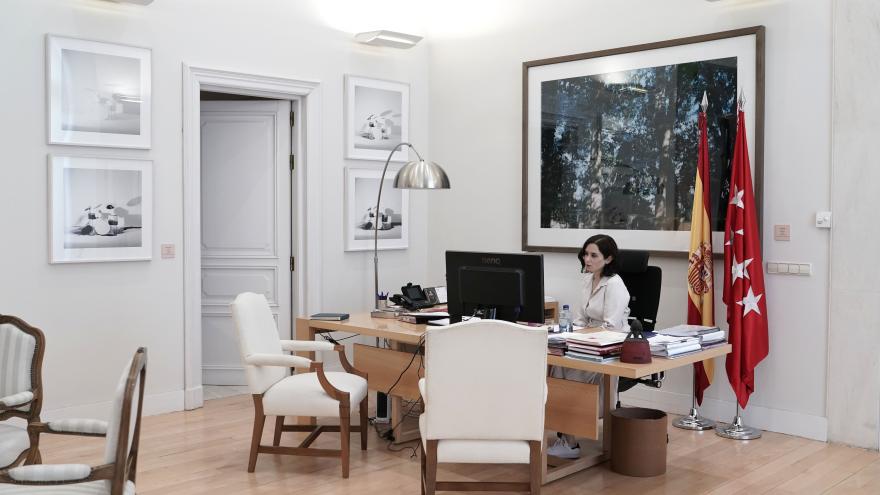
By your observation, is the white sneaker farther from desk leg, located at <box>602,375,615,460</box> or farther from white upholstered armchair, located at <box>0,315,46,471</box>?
white upholstered armchair, located at <box>0,315,46,471</box>

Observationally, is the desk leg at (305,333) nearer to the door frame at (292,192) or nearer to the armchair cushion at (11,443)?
the door frame at (292,192)

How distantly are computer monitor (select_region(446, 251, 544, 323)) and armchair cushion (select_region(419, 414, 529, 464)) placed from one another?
73 centimetres

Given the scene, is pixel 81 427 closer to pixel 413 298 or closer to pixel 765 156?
pixel 413 298

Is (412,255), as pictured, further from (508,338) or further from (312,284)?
(508,338)

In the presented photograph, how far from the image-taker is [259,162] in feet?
21.3

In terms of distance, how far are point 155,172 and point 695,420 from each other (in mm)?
3871

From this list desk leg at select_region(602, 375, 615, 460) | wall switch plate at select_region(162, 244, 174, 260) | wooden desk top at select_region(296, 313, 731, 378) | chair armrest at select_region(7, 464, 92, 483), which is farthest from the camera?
wall switch plate at select_region(162, 244, 174, 260)

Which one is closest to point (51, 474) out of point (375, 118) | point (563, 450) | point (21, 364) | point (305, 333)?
point (21, 364)

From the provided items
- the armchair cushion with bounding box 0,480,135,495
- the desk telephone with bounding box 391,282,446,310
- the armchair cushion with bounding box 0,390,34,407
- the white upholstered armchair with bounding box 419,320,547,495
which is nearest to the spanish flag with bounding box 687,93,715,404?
the desk telephone with bounding box 391,282,446,310

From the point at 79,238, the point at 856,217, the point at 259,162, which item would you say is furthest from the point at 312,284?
the point at 856,217

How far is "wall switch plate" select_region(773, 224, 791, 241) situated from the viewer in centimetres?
504

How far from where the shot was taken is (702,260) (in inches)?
205

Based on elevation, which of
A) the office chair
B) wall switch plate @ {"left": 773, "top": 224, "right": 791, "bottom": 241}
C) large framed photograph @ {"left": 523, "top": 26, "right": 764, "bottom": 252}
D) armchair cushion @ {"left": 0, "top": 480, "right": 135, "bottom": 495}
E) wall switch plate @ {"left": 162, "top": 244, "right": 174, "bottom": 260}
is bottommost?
armchair cushion @ {"left": 0, "top": 480, "right": 135, "bottom": 495}

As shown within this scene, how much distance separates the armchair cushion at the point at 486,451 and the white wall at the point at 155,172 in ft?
9.26
